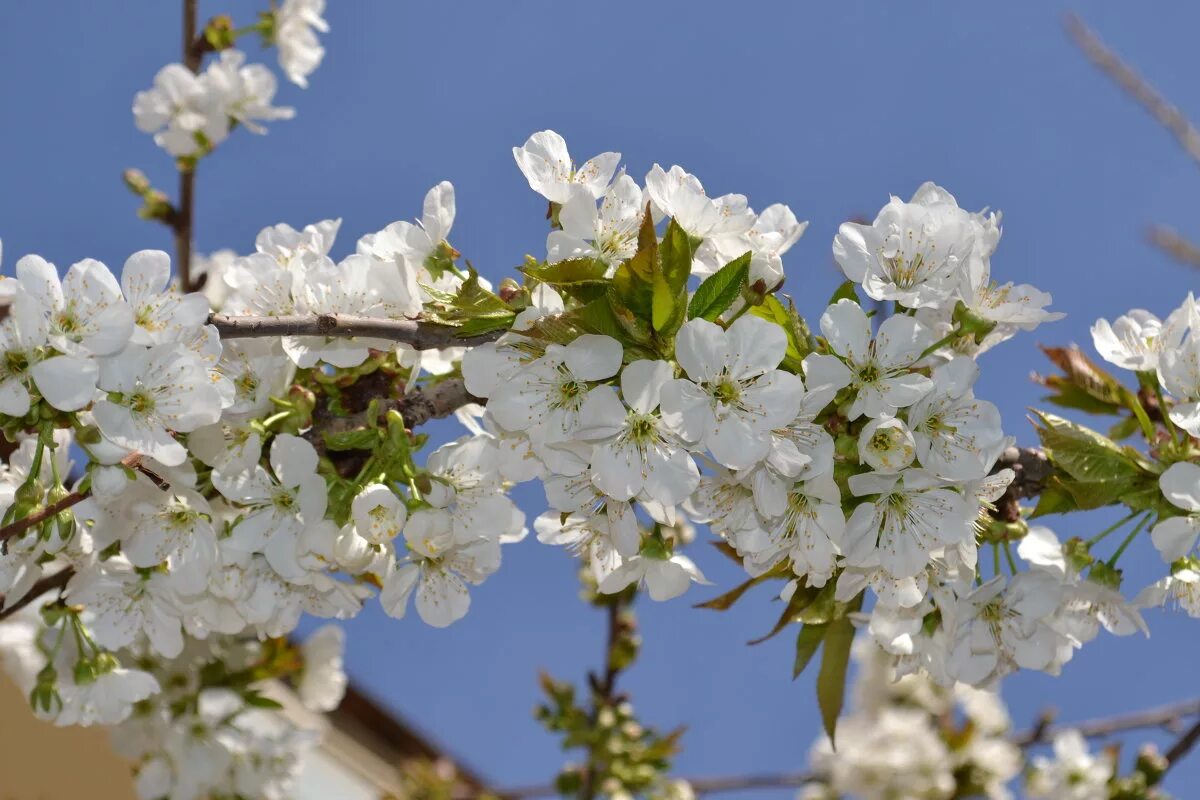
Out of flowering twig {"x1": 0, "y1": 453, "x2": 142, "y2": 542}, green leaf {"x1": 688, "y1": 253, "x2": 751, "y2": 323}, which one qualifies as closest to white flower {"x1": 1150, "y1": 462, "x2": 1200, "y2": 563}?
green leaf {"x1": 688, "y1": 253, "x2": 751, "y2": 323}

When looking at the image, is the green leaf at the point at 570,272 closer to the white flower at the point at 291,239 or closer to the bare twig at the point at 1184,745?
the white flower at the point at 291,239

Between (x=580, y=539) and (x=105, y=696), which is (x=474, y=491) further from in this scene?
(x=105, y=696)

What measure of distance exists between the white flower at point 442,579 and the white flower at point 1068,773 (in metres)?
3.05

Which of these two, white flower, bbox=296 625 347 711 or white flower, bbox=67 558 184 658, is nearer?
white flower, bbox=67 558 184 658

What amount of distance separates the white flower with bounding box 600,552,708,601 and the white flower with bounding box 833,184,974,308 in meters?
0.46

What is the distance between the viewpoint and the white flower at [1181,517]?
4.23 feet

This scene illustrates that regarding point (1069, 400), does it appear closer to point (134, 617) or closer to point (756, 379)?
point (756, 379)

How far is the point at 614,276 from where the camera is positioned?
120cm

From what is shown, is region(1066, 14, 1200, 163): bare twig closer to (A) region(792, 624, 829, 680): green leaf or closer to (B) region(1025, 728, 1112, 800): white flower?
(A) region(792, 624, 829, 680): green leaf

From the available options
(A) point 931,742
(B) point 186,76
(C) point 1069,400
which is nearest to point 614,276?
(C) point 1069,400

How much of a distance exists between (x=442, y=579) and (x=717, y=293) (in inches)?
22.4

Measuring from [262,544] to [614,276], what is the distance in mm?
585

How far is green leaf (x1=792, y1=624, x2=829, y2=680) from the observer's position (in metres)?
1.54

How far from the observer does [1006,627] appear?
1.45 m
